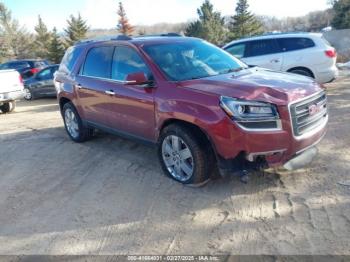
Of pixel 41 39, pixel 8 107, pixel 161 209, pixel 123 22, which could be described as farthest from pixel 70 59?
pixel 123 22

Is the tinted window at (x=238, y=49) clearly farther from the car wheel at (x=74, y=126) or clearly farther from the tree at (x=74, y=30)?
the tree at (x=74, y=30)

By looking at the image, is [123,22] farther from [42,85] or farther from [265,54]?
[265,54]

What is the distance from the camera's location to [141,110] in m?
4.91

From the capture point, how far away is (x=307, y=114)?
414 cm

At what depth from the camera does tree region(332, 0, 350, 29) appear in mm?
37272

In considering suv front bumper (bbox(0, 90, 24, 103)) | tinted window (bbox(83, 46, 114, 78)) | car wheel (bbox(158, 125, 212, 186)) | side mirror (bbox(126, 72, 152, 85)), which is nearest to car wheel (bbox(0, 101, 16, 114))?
suv front bumper (bbox(0, 90, 24, 103))

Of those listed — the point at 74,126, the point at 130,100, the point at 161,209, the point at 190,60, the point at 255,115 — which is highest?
the point at 190,60

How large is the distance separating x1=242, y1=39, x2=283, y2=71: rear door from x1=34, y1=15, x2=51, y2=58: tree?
38.4 m

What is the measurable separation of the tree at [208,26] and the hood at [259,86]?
40997 millimetres

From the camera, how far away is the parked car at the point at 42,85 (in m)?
14.7

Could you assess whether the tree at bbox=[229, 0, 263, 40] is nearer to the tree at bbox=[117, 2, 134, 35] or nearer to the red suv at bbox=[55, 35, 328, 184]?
the tree at bbox=[117, 2, 134, 35]

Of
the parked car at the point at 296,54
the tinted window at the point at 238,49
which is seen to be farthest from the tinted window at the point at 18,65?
the parked car at the point at 296,54

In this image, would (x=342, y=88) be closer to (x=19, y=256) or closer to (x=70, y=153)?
(x=70, y=153)

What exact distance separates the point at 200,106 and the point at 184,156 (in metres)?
0.71
